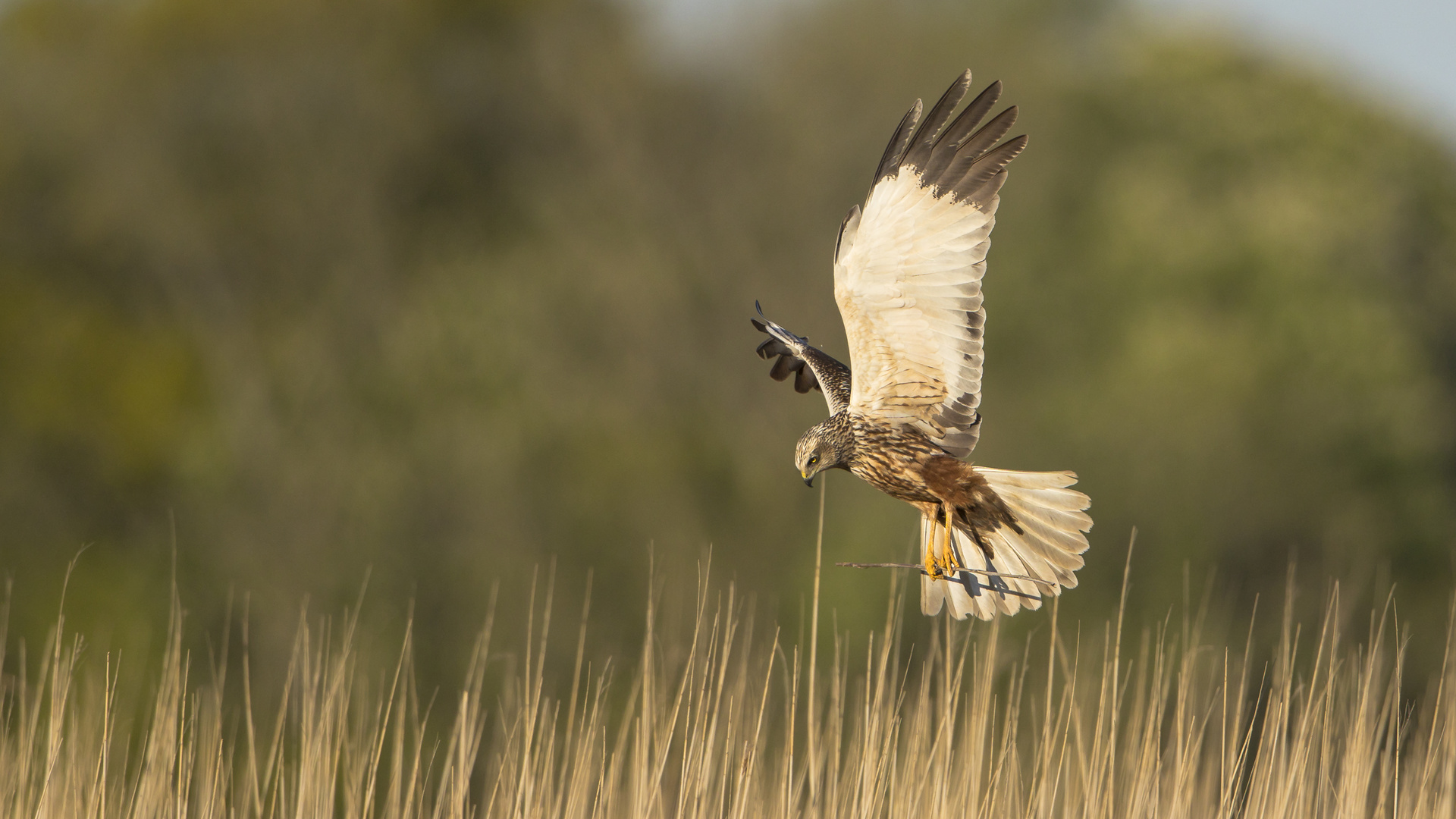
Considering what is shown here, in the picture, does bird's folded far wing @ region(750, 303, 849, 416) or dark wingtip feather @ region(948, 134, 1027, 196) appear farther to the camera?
bird's folded far wing @ region(750, 303, 849, 416)

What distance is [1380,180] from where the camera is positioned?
67.8 feet

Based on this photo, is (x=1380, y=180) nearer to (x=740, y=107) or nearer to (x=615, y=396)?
(x=740, y=107)

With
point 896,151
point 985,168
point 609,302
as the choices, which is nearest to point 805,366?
point 896,151

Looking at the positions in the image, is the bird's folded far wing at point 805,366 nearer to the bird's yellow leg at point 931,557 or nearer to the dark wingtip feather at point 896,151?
the bird's yellow leg at point 931,557

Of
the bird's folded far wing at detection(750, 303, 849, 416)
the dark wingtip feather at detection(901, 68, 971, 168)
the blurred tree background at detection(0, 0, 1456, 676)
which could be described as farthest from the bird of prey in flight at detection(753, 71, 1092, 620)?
the blurred tree background at detection(0, 0, 1456, 676)

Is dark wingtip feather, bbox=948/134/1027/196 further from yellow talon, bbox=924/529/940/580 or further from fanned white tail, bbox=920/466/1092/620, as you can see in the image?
yellow talon, bbox=924/529/940/580

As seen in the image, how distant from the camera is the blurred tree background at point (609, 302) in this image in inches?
612

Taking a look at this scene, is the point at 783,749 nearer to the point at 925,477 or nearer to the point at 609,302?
the point at 925,477

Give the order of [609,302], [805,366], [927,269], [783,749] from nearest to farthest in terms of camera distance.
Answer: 1. [783,749]
2. [927,269]
3. [805,366]
4. [609,302]

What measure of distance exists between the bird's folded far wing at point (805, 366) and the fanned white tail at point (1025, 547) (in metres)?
0.70

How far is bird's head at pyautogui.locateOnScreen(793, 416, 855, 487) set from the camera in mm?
4359

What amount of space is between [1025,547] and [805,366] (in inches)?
52.6

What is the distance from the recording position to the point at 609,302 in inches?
685

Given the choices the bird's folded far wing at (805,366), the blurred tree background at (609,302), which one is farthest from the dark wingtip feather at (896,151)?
the blurred tree background at (609,302)
